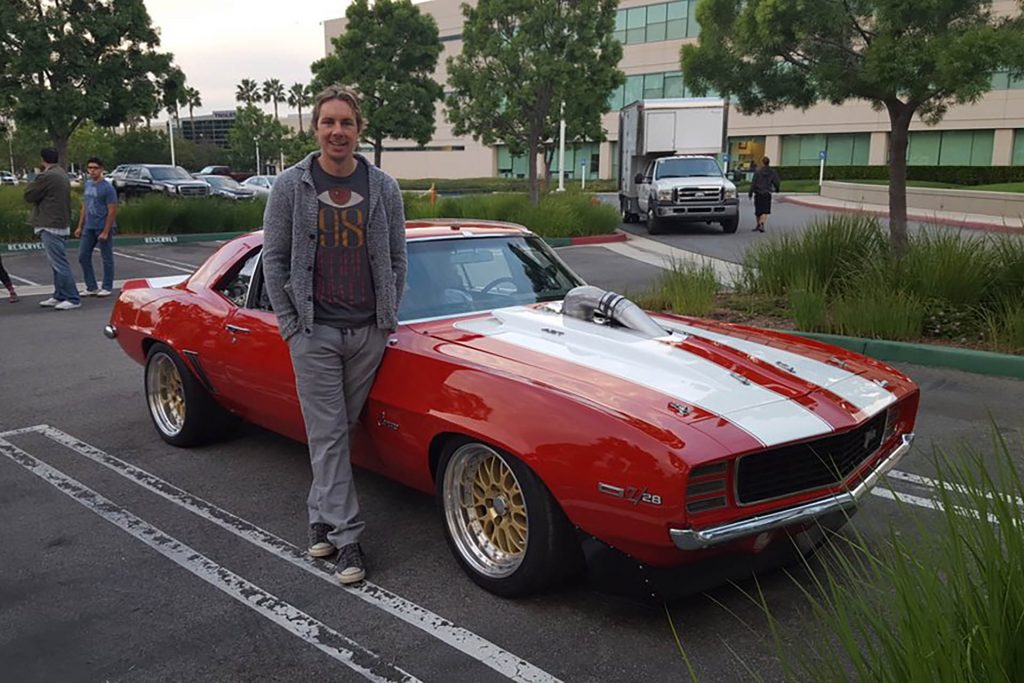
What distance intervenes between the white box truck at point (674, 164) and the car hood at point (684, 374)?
55.8 feet

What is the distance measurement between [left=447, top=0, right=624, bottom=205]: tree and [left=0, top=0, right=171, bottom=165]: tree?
8.84 metres

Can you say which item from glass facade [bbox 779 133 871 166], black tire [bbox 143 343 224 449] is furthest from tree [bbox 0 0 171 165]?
glass facade [bbox 779 133 871 166]

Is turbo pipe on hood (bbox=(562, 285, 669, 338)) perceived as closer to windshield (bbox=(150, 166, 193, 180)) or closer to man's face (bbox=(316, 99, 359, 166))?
man's face (bbox=(316, 99, 359, 166))

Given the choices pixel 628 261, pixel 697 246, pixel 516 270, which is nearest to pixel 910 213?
pixel 697 246

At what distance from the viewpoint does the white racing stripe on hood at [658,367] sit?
3.25 meters

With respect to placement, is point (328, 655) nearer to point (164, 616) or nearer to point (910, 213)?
point (164, 616)

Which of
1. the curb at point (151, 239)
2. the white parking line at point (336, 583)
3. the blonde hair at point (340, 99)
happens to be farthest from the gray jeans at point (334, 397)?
the curb at point (151, 239)

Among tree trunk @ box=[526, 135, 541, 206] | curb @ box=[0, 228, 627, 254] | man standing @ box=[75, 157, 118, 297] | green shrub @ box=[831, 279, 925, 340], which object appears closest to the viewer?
green shrub @ box=[831, 279, 925, 340]

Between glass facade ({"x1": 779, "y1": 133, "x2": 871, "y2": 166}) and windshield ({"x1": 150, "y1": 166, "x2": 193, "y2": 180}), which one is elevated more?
glass facade ({"x1": 779, "y1": 133, "x2": 871, "y2": 166})

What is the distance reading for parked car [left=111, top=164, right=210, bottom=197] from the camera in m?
32.0

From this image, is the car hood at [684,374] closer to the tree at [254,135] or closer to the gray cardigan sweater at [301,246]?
the gray cardigan sweater at [301,246]

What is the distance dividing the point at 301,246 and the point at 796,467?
221 centimetres

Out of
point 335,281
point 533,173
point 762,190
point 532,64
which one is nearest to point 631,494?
point 335,281

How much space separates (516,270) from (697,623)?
2274mm
